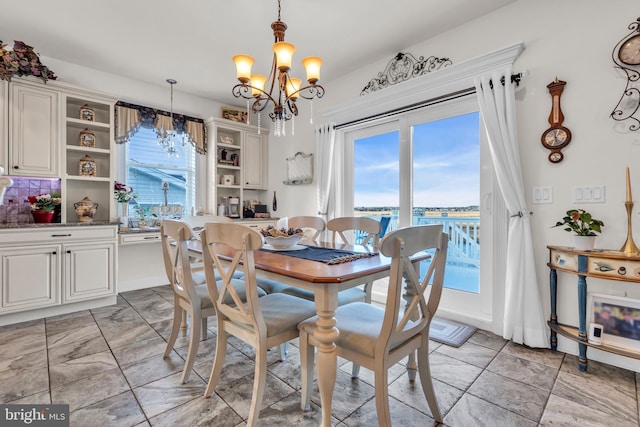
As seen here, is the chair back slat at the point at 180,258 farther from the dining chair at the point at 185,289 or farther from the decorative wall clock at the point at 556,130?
the decorative wall clock at the point at 556,130

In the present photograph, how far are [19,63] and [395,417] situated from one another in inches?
163

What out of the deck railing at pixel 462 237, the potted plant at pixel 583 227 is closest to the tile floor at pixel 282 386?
the deck railing at pixel 462 237

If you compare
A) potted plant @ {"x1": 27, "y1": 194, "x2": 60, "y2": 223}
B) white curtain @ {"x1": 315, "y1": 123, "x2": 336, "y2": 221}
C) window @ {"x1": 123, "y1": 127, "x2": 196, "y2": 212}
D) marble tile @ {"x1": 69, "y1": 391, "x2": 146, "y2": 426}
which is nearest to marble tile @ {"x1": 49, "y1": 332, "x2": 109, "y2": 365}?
marble tile @ {"x1": 69, "y1": 391, "x2": 146, "y2": 426}

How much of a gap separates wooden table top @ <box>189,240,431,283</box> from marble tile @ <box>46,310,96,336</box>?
1999mm

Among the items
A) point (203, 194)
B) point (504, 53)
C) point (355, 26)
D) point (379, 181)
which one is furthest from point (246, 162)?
point (504, 53)

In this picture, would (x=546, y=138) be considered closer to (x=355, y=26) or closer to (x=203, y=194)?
(x=355, y=26)

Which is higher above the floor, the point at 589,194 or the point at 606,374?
the point at 589,194

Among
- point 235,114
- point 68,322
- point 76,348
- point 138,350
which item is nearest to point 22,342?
point 68,322

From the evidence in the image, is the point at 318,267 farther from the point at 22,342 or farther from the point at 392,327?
the point at 22,342

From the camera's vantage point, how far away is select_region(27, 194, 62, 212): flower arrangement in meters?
2.95

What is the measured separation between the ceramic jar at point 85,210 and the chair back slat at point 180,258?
195cm

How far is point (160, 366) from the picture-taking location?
1951mm

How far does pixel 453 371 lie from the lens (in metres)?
1.91

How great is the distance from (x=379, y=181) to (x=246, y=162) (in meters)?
2.17
